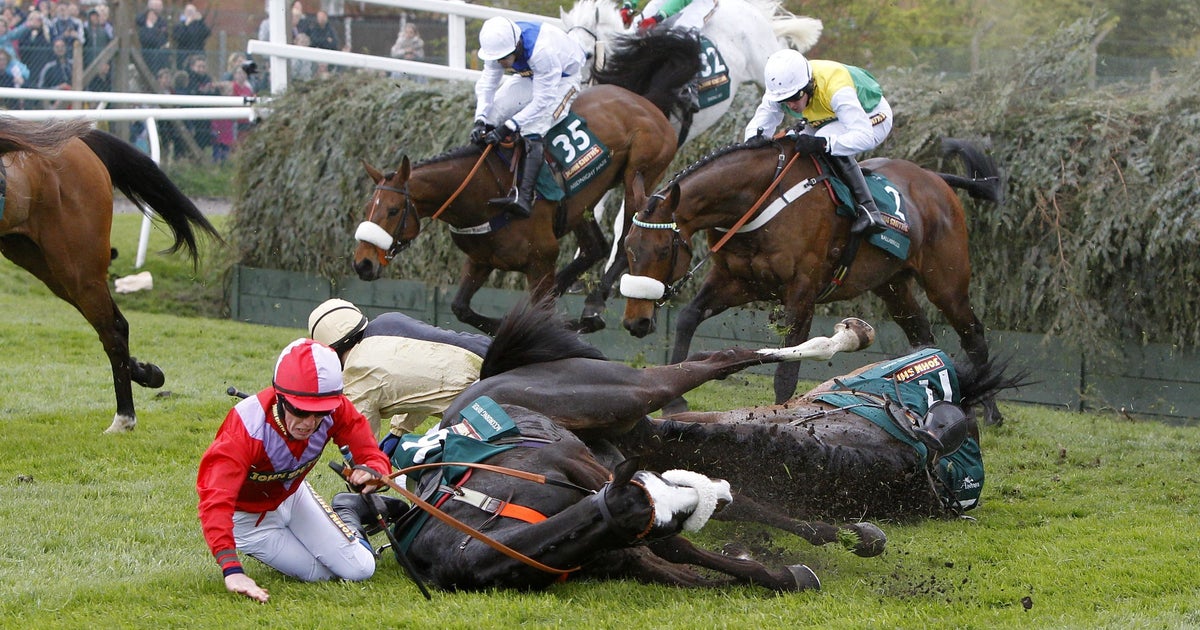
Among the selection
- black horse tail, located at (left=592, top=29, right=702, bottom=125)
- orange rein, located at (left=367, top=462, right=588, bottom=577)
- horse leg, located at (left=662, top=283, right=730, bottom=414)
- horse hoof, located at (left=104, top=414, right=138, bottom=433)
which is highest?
A: black horse tail, located at (left=592, top=29, right=702, bottom=125)

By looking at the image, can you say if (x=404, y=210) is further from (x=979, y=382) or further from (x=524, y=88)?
(x=979, y=382)

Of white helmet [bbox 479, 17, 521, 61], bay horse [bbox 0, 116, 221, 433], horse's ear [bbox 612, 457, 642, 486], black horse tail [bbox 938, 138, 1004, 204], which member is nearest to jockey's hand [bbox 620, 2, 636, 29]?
white helmet [bbox 479, 17, 521, 61]

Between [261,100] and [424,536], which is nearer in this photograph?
[424,536]

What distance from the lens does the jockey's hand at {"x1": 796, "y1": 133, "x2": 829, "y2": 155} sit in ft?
23.0

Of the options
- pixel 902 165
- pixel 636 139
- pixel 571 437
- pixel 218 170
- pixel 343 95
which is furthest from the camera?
pixel 218 170

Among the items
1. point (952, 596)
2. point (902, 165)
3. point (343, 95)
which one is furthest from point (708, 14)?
point (952, 596)

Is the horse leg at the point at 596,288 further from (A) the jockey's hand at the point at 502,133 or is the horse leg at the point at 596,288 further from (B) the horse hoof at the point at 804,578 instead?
(B) the horse hoof at the point at 804,578

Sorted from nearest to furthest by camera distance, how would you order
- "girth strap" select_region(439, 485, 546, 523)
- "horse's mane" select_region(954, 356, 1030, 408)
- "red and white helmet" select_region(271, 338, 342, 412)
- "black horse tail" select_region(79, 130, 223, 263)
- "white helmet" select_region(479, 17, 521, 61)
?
"red and white helmet" select_region(271, 338, 342, 412), "girth strap" select_region(439, 485, 546, 523), "horse's mane" select_region(954, 356, 1030, 408), "black horse tail" select_region(79, 130, 223, 263), "white helmet" select_region(479, 17, 521, 61)

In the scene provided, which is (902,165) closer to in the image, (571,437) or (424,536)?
(571,437)

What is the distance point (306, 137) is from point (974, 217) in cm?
639

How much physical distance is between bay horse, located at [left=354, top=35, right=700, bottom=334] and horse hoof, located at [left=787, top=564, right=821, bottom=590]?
10.7ft

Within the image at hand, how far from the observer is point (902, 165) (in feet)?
26.2

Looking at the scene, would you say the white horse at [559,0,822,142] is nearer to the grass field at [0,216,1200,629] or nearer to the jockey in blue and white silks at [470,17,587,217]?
the jockey in blue and white silks at [470,17,587,217]

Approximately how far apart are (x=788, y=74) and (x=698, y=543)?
10.7 feet
